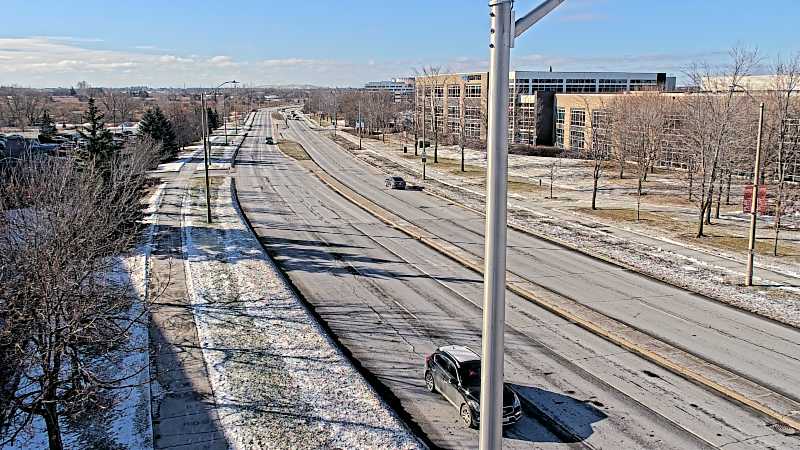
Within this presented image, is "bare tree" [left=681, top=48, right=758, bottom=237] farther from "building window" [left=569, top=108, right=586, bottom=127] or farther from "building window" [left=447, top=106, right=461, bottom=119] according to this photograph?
"building window" [left=447, top=106, right=461, bottom=119]

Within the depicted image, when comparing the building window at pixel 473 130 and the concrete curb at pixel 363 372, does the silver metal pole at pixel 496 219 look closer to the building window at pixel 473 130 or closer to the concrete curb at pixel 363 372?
the concrete curb at pixel 363 372

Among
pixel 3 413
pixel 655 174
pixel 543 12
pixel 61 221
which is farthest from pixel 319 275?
pixel 655 174

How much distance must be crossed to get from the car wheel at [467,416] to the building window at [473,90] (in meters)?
80.6

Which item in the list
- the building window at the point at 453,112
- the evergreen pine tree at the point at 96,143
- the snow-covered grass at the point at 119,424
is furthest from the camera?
the building window at the point at 453,112

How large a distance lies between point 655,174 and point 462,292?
43.1 m

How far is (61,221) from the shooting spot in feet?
43.9

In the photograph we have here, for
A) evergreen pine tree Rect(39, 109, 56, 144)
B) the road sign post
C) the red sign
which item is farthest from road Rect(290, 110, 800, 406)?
evergreen pine tree Rect(39, 109, 56, 144)

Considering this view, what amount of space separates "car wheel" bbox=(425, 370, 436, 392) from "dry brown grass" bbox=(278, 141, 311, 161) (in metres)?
62.9

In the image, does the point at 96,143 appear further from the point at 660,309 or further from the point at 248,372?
the point at 660,309

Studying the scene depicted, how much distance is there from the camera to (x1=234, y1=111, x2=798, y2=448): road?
13.6m

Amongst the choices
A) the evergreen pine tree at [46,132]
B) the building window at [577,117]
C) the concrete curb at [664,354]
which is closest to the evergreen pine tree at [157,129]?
the evergreen pine tree at [46,132]

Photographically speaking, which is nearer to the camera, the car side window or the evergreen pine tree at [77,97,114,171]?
the car side window

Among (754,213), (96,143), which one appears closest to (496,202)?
(754,213)

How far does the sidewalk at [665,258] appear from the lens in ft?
75.4
